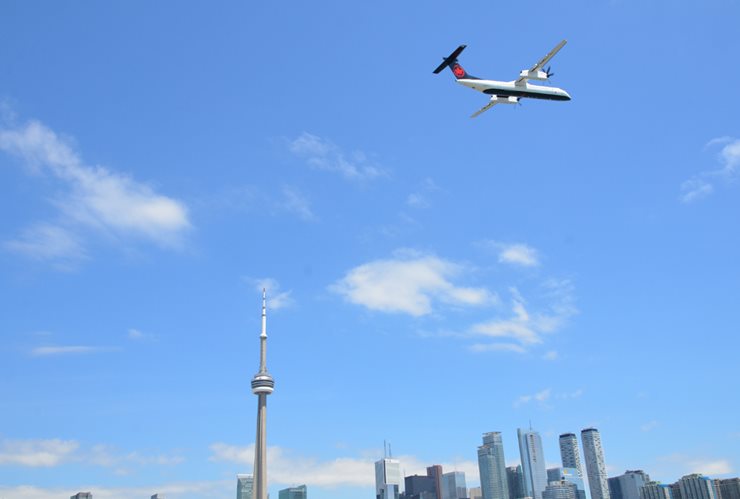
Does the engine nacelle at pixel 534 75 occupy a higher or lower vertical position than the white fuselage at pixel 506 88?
higher

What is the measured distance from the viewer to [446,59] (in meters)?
137

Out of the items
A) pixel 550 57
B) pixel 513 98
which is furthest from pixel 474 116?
pixel 550 57

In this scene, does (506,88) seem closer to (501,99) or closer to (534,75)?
(501,99)

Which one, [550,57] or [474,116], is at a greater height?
[550,57]

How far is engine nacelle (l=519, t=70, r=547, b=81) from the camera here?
136 metres

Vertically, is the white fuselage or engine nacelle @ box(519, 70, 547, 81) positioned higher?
engine nacelle @ box(519, 70, 547, 81)

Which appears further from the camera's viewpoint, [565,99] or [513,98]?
[565,99]

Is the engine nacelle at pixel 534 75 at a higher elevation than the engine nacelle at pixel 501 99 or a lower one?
higher

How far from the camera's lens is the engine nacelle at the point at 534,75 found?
136 m

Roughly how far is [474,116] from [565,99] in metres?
21.8

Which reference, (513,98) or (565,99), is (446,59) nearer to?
(513,98)

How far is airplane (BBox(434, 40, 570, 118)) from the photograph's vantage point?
13425 centimetres

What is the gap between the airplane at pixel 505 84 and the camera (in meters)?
134

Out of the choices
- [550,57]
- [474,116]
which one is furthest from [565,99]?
[474,116]
